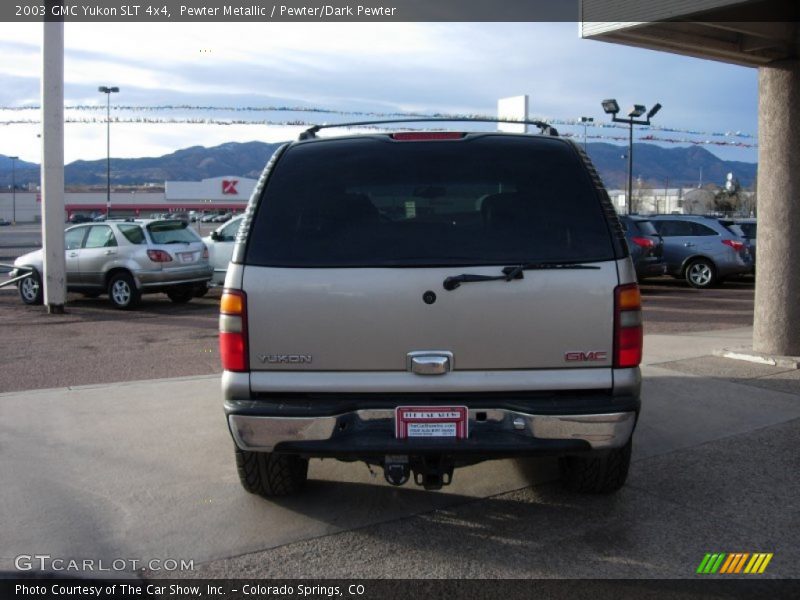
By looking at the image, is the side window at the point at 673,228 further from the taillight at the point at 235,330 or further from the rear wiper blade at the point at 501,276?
the taillight at the point at 235,330

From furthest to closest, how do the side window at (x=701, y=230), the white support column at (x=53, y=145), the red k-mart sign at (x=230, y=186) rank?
the red k-mart sign at (x=230, y=186)
the side window at (x=701, y=230)
the white support column at (x=53, y=145)

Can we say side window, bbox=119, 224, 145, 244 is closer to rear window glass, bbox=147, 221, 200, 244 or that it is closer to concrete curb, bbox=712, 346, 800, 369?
rear window glass, bbox=147, 221, 200, 244

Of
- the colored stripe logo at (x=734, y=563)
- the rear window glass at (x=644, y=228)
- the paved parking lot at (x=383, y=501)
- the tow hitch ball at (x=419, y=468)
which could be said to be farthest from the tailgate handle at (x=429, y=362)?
the rear window glass at (x=644, y=228)

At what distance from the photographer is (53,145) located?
1332cm

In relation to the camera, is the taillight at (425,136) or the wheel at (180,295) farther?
the wheel at (180,295)

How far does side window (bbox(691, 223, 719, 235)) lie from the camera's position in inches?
744

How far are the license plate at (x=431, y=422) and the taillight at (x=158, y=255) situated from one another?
11288mm

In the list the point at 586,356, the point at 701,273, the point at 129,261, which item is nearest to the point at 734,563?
the point at 586,356

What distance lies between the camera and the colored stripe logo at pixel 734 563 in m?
3.95

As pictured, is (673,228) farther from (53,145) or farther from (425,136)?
(425,136)

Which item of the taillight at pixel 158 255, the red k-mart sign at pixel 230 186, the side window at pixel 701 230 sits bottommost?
the taillight at pixel 158 255

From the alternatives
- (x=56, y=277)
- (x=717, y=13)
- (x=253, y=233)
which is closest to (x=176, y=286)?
(x=56, y=277)

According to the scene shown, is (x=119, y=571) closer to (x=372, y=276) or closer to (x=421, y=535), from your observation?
(x=421, y=535)

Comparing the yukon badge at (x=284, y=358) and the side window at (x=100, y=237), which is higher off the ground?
the side window at (x=100, y=237)
